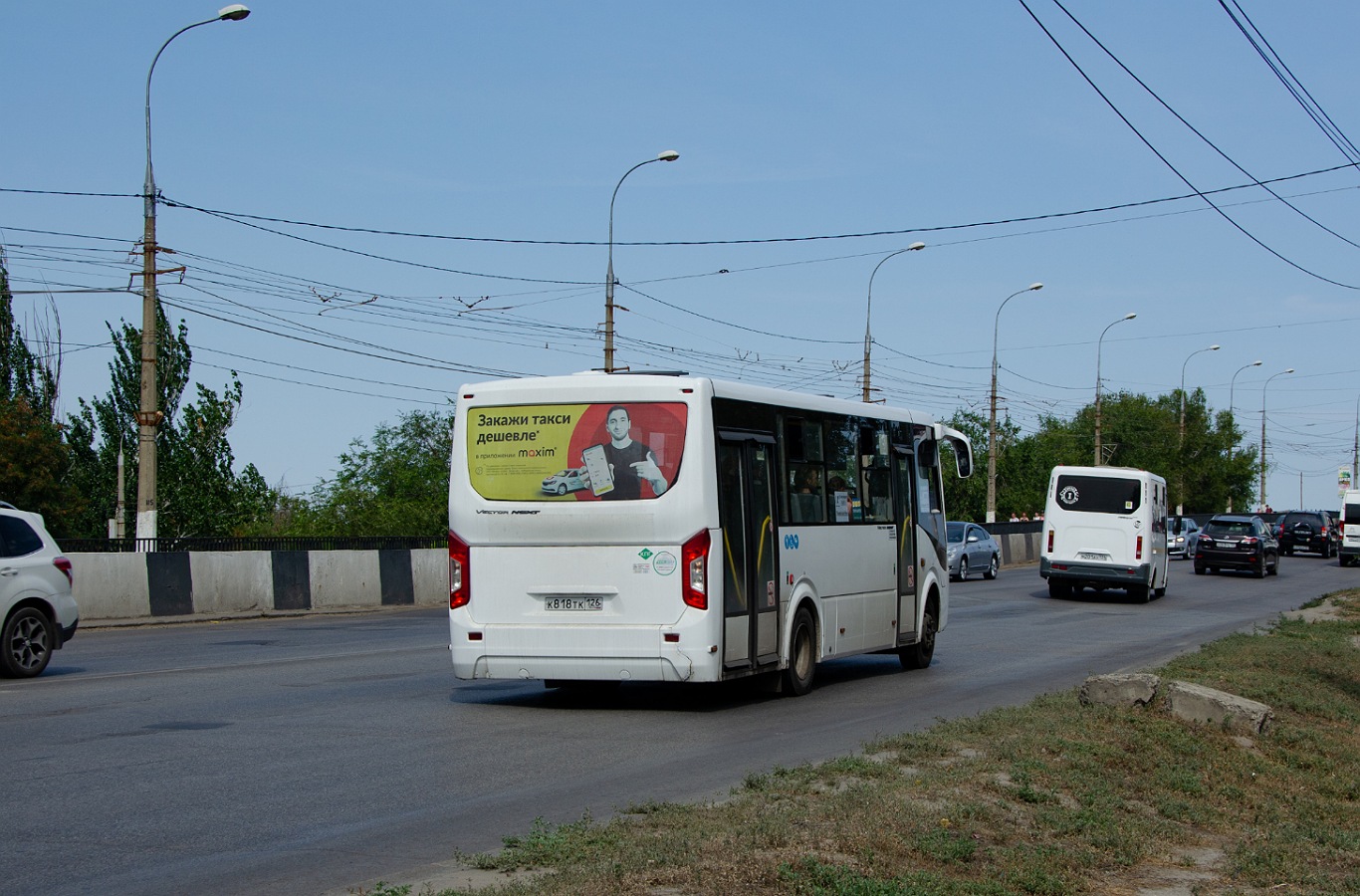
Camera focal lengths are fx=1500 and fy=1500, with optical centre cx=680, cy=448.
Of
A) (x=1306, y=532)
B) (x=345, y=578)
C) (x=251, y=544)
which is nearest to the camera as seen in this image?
(x=251, y=544)

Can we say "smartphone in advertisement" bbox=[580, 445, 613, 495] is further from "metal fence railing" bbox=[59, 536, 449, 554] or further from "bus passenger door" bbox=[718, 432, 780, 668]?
"metal fence railing" bbox=[59, 536, 449, 554]

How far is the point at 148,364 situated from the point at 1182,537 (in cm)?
4726

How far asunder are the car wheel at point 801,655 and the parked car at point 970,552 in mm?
27473

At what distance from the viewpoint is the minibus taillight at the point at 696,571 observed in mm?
12211

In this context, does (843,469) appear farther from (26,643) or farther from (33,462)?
(33,462)

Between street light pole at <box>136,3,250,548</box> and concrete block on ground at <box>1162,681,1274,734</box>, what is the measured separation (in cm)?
1892

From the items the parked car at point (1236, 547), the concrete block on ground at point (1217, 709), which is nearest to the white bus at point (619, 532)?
the concrete block on ground at point (1217, 709)

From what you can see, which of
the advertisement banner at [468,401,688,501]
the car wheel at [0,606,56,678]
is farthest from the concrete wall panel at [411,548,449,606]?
the advertisement banner at [468,401,688,501]

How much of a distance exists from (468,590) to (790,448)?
3.35 metres

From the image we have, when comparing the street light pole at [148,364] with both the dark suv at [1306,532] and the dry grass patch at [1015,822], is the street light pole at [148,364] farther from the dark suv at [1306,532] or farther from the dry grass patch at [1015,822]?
the dark suv at [1306,532]

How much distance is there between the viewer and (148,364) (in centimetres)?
2648

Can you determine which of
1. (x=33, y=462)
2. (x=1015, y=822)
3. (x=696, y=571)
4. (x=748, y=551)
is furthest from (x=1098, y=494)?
(x=33, y=462)

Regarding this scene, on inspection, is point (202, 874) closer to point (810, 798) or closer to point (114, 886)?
point (114, 886)

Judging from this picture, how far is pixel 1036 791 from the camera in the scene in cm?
834
